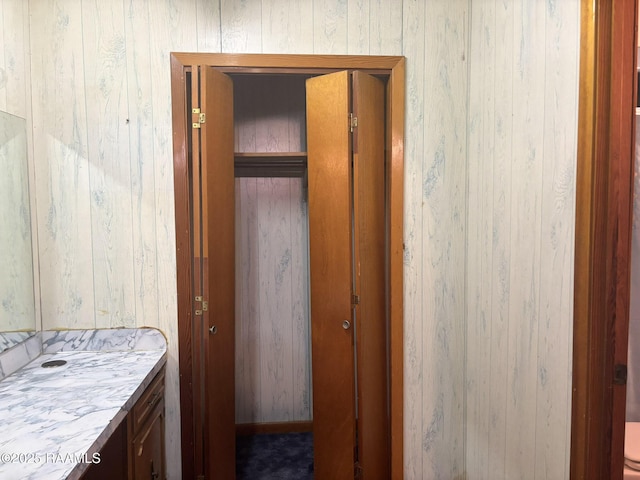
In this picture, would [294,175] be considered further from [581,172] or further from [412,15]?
[581,172]

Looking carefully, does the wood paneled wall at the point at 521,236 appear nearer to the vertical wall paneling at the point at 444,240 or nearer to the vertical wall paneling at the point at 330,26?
the vertical wall paneling at the point at 444,240

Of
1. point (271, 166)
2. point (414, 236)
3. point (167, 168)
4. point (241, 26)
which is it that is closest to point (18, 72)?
Answer: point (167, 168)

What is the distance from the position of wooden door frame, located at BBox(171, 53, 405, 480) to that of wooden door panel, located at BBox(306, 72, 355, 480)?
163 millimetres

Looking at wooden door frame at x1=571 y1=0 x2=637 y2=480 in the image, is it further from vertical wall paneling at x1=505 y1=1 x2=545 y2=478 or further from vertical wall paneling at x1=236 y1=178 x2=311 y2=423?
vertical wall paneling at x1=236 y1=178 x2=311 y2=423

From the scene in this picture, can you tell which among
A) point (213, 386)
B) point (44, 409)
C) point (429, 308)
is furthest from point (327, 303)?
point (44, 409)

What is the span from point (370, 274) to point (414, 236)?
30 cm

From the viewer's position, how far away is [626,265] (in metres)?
1.06

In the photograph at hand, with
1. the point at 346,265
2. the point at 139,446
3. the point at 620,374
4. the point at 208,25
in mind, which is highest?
the point at 208,25

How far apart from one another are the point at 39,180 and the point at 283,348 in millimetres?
1736

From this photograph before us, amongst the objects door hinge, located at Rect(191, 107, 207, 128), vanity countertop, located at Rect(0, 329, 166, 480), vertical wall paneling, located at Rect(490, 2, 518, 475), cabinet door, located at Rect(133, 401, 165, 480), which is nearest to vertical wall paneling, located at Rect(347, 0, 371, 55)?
vertical wall paneling, located at Rect(490, 2, 518, 475)

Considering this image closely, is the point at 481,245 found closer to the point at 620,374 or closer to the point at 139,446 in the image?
the point at 620,374

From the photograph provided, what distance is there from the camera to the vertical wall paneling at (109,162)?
1.76 m

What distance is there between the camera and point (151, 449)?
5.21 ft

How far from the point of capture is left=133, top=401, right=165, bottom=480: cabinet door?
4.66ft
